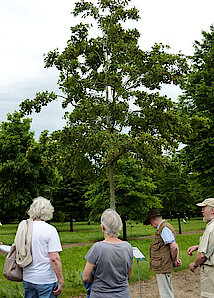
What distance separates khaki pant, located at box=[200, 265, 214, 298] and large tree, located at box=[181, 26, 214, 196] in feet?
36.8

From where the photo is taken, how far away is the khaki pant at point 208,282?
4.52 meters

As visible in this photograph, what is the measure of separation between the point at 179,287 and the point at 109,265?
5.93 m

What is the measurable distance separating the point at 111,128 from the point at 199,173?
812 cm

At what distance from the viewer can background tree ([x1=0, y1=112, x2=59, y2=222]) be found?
21297 millimetres

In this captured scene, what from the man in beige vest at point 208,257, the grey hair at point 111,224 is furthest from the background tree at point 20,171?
the grey hair at point 111,224

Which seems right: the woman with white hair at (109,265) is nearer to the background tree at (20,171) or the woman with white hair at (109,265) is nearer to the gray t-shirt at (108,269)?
the gray t-shirt at (108,269)

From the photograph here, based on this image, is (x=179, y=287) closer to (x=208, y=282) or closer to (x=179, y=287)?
(x=179, y=287)

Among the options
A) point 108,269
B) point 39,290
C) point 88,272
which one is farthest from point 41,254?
point 108,269

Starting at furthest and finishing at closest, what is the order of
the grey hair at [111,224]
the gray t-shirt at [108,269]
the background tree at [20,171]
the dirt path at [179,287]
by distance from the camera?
1. the background tree at [20,171]
2. the dirt path at [179,287]
3. the grey hair at [111,224]
4. the gray t-shirt at [108,269]

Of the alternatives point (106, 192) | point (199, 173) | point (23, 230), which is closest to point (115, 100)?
point (23, 230)

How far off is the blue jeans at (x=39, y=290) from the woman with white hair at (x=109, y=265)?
0.72 meters

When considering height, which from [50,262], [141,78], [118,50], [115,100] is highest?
[118,50]

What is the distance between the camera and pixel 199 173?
17.4 m

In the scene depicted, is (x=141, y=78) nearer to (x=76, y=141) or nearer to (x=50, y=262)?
(x=76, y=141)
